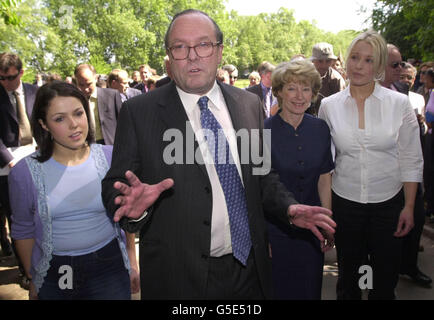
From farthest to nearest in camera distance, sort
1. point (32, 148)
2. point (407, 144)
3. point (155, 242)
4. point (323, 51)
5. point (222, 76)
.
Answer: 1. point (222, 76)
2. point (323, 51)
3. point (32, 148)
4. point (407, 144)
5. point (155, 242)

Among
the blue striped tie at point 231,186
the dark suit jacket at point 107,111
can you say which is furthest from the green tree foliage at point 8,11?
the blue striped tie at point 231,186

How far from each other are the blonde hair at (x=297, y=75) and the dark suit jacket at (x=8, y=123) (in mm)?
3050

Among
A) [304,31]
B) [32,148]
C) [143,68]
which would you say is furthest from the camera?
[304,31]

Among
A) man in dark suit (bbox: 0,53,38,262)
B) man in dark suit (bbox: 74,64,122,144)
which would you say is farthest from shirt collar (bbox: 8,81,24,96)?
man in dark suit (bbox: 74,64,122,144)

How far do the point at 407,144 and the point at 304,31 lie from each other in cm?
9587

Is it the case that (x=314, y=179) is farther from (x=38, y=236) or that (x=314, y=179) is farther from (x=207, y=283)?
(x=38, y=236)

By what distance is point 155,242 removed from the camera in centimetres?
198

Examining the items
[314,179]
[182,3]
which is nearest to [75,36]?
[182,3]

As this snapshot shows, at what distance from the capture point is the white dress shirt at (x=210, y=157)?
1.99 meters

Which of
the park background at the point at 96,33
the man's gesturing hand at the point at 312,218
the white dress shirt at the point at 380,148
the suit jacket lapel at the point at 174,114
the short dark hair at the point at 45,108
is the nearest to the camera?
the man's gesturing hand at the point at 312,218

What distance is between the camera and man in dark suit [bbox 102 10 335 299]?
1.92 meters

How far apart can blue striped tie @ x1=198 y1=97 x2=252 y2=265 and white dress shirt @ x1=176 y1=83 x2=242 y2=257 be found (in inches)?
1.2

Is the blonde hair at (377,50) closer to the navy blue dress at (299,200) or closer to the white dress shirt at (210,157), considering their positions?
the navy blue dress at (299,200)

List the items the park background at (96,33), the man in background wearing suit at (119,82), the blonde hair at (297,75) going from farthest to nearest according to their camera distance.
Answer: the park background at (96,33) → the man in background wearing suit at (119,82) → the blonde hair at (297,75)
